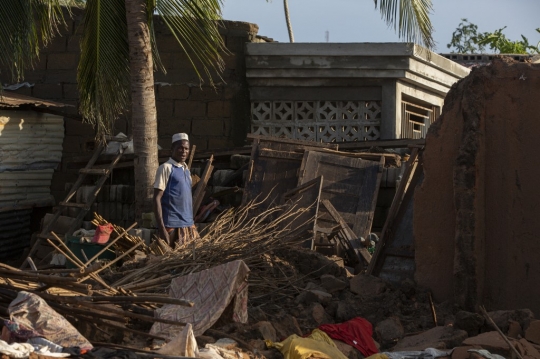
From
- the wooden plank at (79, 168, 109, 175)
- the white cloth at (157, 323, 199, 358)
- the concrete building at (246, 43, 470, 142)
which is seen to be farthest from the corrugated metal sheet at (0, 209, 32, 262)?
the white cloth at (157, 323, 199, 358)

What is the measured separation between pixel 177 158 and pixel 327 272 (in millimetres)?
1921

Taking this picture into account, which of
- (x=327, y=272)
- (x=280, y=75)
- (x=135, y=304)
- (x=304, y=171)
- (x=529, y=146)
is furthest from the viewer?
(x=280, y=75)

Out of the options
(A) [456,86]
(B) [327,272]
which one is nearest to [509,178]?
(A) [456,86]

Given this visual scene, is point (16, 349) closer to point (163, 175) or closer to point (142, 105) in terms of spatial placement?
point (163, 175)

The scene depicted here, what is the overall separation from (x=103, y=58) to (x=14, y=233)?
11.2 ft

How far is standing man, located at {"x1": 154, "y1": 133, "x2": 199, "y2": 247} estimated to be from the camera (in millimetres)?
8797

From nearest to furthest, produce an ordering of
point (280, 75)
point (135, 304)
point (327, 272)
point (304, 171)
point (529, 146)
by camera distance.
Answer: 1. point (135, 304)
2. point (529, 146)
3. point (327, 272)
4. point (304, 171)
5. point (280, 75)

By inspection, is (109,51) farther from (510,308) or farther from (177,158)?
(510,308)

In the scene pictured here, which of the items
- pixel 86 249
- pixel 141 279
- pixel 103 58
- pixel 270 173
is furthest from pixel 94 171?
pixel 141 279

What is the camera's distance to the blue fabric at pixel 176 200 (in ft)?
29.1

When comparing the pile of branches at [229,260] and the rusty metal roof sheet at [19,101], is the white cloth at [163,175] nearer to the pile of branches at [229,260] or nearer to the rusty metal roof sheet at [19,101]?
the pile of branches at [229,260]

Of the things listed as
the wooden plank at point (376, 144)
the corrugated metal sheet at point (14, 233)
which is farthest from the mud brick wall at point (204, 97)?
the wooden plank at point (376, 144)

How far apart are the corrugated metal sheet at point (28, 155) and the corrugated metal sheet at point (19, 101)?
21cm

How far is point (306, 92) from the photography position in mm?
12703
